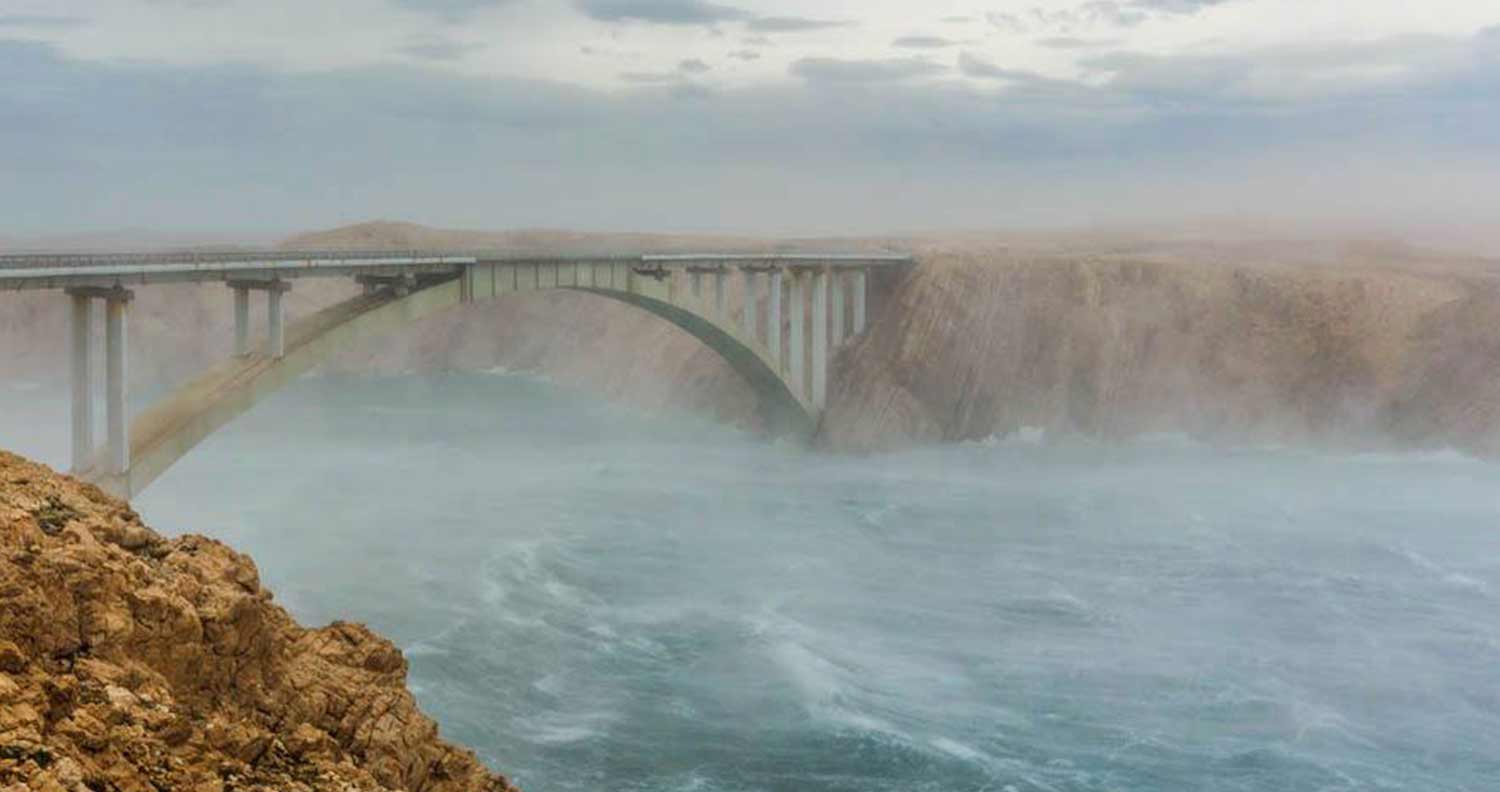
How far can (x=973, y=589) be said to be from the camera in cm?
3981

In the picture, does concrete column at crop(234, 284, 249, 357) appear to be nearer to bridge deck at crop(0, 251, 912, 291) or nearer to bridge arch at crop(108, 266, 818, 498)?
bridge arch at crop(108, 266, 818, 498)

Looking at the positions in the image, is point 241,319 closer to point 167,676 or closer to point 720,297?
point 167,676

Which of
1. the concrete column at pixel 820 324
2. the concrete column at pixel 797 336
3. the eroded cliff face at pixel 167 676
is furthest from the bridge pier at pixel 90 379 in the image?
the concrete column at pixel 820 324

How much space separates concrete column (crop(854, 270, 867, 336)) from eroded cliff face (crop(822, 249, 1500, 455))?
92 cm

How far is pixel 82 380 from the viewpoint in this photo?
1082 inches

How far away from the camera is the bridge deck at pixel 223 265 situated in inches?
1069

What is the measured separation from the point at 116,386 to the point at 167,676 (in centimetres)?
1999

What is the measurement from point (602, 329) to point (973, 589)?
60345 mm

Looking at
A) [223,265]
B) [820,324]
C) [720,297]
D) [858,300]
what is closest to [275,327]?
[223,265]

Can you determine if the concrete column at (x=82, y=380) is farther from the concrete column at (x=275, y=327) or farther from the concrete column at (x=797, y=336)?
the concrete column at (x=797, y=336)

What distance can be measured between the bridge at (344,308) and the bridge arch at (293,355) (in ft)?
0.13

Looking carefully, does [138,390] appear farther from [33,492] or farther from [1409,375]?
[33,492]

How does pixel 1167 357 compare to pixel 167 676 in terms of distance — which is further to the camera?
pixel 1167 357

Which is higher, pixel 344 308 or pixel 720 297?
pixel 344 308
